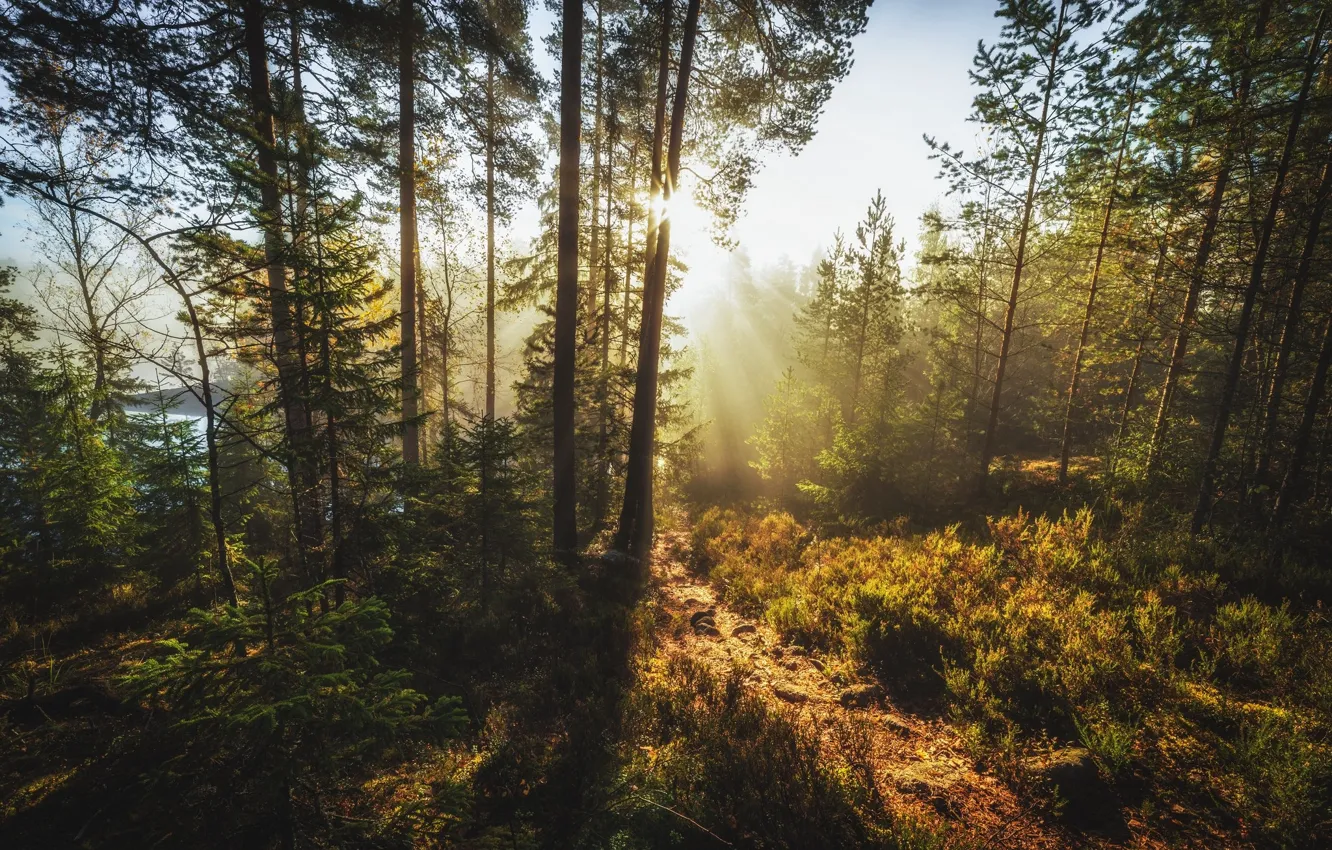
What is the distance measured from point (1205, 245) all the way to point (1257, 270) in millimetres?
3894

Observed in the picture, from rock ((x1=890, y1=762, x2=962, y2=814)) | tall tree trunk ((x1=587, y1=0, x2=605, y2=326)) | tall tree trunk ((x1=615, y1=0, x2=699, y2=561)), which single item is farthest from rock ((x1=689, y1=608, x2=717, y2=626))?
tall tree trunk ((x1=587, y1=0, x2=605, y2=326))

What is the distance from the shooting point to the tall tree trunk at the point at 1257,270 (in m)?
7.50

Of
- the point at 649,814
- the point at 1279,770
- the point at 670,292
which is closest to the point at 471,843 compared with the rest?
the point at 649,814

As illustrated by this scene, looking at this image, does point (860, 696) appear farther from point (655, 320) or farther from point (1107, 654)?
point (655, 320)

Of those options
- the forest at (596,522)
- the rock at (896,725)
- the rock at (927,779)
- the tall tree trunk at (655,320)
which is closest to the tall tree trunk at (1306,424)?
the forest at (596,522)

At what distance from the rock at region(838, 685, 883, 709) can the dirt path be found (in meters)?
0.01

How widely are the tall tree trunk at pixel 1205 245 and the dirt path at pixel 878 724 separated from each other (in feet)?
31.1

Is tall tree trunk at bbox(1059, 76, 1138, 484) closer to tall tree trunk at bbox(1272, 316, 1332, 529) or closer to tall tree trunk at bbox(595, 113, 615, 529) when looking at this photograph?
tall tree trunk at bbox(1272, 316, 1332, 529)

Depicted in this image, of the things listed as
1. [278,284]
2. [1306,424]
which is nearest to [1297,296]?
[1306,424]

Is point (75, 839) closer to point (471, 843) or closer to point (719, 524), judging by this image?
point (471, 843)

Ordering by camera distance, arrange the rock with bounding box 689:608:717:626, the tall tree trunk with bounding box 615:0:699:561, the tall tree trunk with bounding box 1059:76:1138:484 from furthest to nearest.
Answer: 1. the tall tree trunk with bounding box 1059:76:1138:484
2. the tall tree trunk with bounding box 615:0:699:561
3. the rock with bounding box 689:608:717:626

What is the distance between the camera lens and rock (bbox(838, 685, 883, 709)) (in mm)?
6352

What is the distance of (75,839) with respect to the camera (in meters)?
2.74

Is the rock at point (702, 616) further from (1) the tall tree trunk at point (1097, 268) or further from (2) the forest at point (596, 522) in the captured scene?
(1) the tall tree trunk at point (1097, 268)
